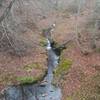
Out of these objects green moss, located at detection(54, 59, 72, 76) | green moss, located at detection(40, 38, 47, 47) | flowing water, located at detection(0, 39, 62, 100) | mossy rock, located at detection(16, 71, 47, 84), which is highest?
green moss, located at detection(40, 38, 47, 47)

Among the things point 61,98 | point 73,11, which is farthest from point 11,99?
point 73,11

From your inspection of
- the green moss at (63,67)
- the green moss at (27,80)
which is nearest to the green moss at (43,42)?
the green moss at (63,67)

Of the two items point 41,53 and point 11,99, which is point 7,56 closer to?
point 41,53

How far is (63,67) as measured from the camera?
79.4ft

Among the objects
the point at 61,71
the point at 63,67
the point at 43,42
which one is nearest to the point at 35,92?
the point at 61,71

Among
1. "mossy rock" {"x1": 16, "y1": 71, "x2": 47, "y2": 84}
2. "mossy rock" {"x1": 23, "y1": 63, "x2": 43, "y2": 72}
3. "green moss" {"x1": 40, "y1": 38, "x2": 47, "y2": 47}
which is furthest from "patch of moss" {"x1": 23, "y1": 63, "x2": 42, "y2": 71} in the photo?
"green moss" {"x1": 40, "y1": 38, "x2": 47, "y2": 47}

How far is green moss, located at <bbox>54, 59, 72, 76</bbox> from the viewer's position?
23.4 meters

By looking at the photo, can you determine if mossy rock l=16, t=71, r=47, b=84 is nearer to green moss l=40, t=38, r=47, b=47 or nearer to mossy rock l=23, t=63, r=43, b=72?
mossy rock l=23, t=63, r=43, b=72

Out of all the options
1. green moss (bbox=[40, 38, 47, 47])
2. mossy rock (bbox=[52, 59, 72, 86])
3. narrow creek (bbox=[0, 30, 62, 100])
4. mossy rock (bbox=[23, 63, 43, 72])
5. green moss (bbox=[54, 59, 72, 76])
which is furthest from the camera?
green moss (bbox=[40, 38, 47, 47])

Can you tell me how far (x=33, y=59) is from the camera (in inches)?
1055

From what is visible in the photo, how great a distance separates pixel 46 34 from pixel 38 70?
16096 mm

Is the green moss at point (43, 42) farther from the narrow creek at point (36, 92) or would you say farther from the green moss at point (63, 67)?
the narrow creek at point (36, 92)

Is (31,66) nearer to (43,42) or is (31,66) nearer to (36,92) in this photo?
(36,92)

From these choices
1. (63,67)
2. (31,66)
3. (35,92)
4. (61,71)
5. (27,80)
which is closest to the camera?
(35,92)
